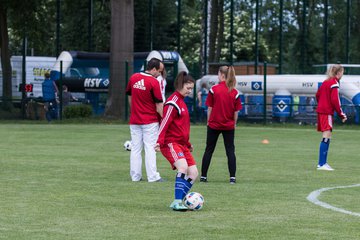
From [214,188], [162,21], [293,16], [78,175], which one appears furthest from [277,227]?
[293,16]

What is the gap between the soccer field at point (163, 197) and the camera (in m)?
9.54

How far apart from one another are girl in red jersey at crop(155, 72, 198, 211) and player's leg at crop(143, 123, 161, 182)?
2.95m

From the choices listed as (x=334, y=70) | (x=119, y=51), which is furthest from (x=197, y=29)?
(x=334, y=70)

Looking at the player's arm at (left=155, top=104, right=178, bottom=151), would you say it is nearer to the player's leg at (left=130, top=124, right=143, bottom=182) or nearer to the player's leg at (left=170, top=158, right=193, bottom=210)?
the player's leg at (left=170, top=158, right=193, bottom=210)

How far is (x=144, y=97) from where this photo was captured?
1454 cm

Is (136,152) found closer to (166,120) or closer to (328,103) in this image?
(166,120)

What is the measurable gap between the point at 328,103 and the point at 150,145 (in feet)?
13.3

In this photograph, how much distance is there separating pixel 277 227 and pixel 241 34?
7429 centimetres

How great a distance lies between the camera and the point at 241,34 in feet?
274

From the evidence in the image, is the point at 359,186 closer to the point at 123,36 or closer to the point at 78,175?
the point at 78,175

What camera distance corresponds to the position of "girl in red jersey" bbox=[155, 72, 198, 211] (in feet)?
37.6

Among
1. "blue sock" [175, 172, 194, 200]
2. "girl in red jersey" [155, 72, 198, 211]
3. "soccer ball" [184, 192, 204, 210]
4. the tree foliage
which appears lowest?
"soccer ball" [184, 192, 204, 210]

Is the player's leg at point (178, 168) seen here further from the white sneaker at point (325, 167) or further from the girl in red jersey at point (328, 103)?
the white sneaker at point (325, 167)

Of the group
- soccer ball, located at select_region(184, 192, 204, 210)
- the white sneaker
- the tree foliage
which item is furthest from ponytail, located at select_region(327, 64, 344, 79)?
the tree foliage
